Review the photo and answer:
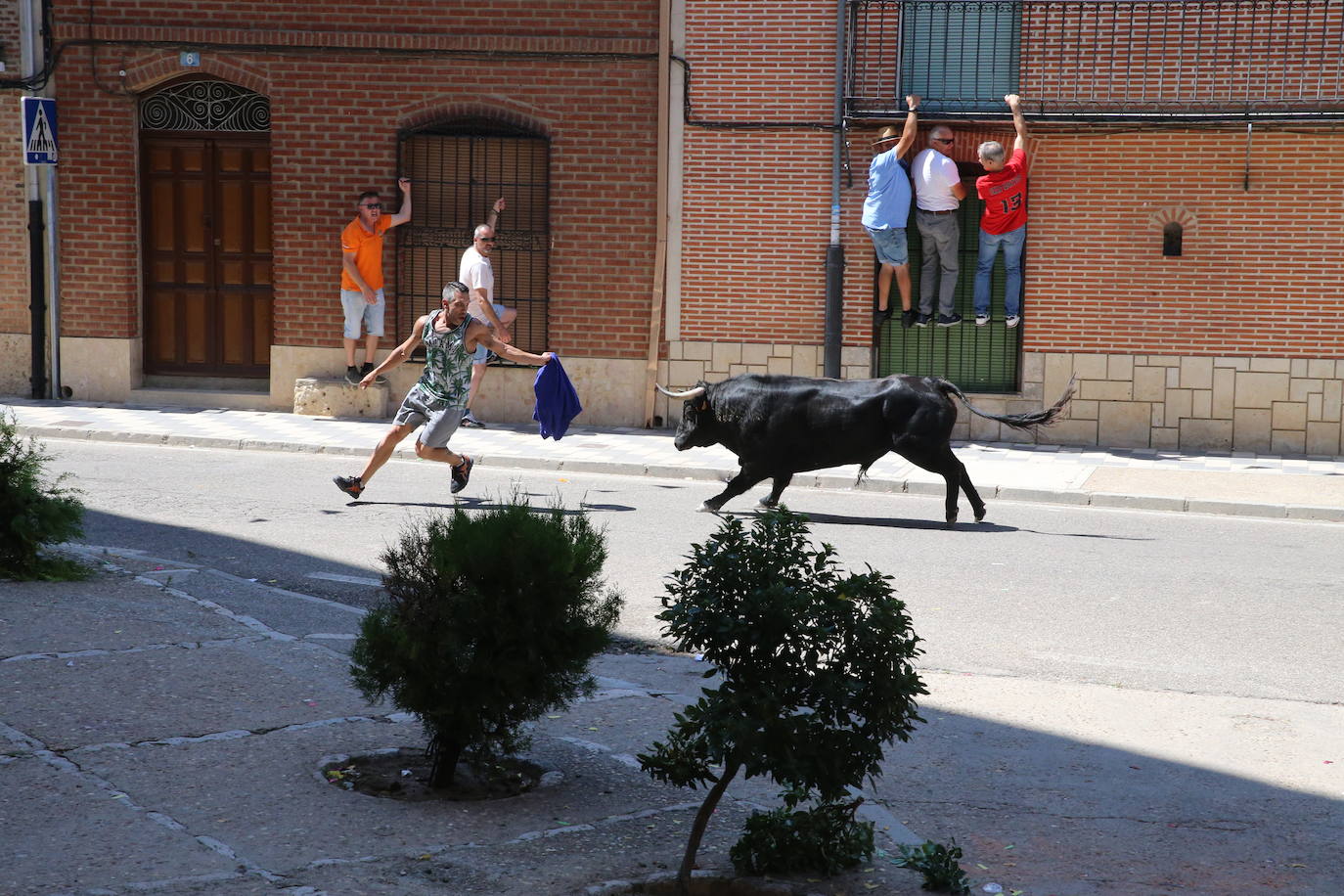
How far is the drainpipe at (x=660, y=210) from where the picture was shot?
16.2 m

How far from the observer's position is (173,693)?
6254 mm

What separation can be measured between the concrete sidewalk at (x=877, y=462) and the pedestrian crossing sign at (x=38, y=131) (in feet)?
8.62

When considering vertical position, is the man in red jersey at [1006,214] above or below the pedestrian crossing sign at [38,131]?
below

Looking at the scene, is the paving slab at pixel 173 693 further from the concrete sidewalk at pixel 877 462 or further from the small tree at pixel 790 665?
the concrete sidewalk at pixel 877 462

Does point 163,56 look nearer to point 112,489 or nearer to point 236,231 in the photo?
point 236,231

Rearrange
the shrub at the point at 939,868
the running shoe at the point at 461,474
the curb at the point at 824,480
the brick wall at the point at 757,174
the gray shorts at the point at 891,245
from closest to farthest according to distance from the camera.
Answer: the shrub at the point at 939,868
the running shoe at the point at 461,474
the curb at the point at 824,480
the gray shorts at the point at 891,245
the brick wall at the point at 757,174

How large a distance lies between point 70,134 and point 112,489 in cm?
658

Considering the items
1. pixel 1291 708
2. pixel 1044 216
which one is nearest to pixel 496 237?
pixel 1044 216

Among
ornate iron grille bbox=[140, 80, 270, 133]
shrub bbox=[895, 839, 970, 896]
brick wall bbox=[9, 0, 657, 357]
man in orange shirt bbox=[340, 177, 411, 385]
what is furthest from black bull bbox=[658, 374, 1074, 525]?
ornate iron grille bbox=[140, 80, 270, 133]

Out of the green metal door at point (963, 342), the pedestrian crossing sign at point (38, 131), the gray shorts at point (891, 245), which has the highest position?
the pedestrian crossing sign at point (38, 131)

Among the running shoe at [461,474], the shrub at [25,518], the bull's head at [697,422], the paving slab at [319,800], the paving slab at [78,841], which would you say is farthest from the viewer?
the running shoe at [461,474]

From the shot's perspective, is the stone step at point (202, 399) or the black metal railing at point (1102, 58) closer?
the black metal railing at point (1102, 58)

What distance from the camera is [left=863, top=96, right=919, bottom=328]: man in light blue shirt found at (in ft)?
51.4

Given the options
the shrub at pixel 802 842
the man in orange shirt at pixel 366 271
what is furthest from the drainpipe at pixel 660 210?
the shrub at pixel 802 842
